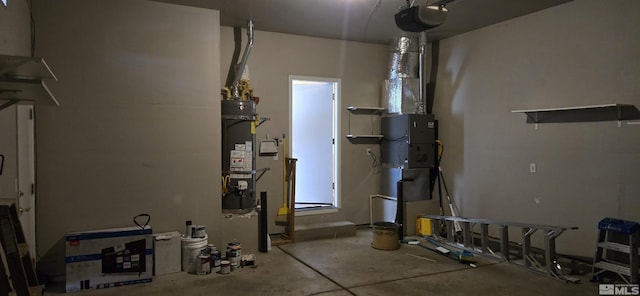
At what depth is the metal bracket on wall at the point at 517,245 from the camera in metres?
3.90

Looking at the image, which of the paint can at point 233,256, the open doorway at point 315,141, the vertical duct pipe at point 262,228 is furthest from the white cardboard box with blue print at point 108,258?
the open doorway at point 315,141

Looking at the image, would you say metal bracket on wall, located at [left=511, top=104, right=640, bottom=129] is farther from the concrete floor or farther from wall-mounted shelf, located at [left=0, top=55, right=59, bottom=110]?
wall-mounted shelf, located at [left=0, top=55, right=59, bottom=110]

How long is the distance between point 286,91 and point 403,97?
1668 millimetres

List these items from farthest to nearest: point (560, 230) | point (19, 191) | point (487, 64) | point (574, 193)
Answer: point (487, 64) → point (574, 193) → point (560, 230) → point (19, 191)

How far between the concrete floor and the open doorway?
1.55 metres

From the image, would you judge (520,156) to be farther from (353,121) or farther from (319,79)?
(319,79)

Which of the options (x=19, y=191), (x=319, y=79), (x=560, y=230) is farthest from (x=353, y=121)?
(x=19, y=191)

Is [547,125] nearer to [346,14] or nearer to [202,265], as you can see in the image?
[346,14]

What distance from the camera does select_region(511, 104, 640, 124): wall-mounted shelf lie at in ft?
12.8

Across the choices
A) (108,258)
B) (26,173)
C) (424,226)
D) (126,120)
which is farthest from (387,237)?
(26,173)

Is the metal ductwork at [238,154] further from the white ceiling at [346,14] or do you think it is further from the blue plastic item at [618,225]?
the blue plastic item at [618,225]

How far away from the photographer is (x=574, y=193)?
4.39 m

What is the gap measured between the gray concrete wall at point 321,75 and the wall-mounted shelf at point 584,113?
7.39ft

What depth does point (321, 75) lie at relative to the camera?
19.6 feet
